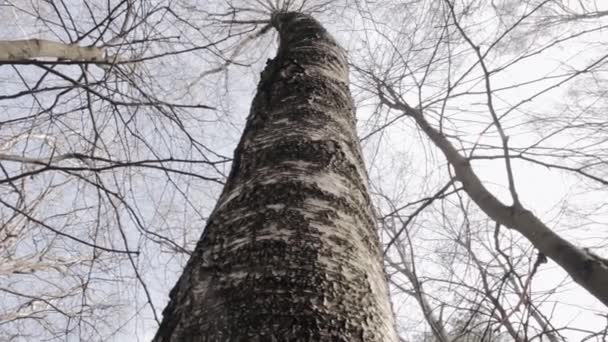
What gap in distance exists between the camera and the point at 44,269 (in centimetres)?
517

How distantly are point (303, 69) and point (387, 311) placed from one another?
30.1 inches

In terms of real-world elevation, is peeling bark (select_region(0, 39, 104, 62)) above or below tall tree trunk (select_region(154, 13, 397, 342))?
above

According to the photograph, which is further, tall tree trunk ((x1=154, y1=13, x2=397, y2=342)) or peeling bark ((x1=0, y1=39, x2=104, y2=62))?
peeling bark ((x1=0, y1=39, x2=104, y2=62))

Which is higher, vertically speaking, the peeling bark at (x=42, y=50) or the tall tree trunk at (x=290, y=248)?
the peeling bark at (x=42, y=50)

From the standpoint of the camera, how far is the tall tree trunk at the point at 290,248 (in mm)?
473

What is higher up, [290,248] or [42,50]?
[42,50]

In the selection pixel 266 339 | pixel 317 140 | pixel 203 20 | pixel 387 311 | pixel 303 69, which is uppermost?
pixel 203 20

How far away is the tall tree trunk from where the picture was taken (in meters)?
0.47

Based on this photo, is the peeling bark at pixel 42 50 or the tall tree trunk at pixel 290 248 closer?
the tall tree trunk at pixel 290 248

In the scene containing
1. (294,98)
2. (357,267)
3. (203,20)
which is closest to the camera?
(357,267)

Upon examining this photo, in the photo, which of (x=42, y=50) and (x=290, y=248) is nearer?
(x=290, y=248)

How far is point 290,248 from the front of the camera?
0.56 metres

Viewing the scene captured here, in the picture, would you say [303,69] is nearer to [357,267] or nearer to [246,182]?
[246,182]

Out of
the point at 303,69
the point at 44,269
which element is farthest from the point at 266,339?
the point at 44,269
